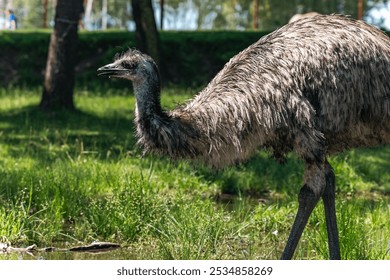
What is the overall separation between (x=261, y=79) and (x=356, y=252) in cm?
143

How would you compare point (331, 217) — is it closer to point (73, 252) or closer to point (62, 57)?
point (73, 252)

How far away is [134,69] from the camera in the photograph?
593 centimetres

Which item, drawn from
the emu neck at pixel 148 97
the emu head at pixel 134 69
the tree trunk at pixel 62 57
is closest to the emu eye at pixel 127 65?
the emu head at pixel 134 69

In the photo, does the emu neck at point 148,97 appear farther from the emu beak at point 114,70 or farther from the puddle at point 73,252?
the puddle at point 73,252

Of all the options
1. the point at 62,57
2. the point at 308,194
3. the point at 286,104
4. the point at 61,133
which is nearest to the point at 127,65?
the point at 286,104

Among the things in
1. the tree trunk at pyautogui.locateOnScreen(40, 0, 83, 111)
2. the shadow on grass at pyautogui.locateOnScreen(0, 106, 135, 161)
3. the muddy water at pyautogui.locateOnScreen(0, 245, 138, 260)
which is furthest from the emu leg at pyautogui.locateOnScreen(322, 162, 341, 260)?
the tree trunk at pyautogui.locateOnScreen(40, 0, 83, 111)

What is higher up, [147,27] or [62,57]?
[147,27]

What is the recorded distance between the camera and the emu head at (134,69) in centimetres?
591

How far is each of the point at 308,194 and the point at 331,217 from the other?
0.29 meters

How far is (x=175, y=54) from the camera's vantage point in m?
19.2

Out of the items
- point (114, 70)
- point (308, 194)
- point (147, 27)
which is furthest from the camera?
point (147, 27)

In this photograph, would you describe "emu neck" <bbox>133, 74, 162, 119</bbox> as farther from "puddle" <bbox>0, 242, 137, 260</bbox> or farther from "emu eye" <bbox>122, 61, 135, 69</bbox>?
"puddle" <bbox>0, 242, 137, 260</bbox>

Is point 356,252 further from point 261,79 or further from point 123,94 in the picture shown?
point 123,94
